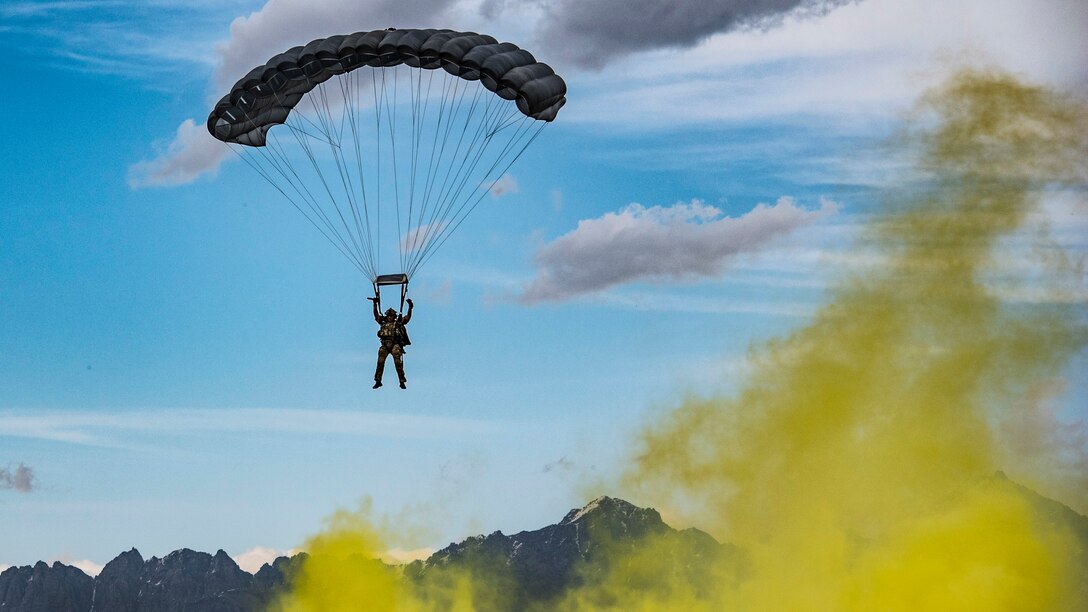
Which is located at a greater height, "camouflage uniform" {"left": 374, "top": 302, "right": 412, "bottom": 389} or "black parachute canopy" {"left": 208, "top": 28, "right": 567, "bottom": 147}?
"black parachute canopy" {"left": 208, "top": 28, "right": 567, "bottom": 147}

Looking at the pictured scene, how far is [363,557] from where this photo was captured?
490ft

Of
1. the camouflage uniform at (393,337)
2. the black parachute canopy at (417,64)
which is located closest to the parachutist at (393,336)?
the camouflage uniform at (393,337)

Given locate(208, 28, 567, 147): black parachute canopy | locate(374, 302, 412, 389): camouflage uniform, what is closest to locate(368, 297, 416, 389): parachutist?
locate(374, 302, 412, 389): camouflage uniform

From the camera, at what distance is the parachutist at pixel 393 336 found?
4019 cm

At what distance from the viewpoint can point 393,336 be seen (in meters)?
40.2

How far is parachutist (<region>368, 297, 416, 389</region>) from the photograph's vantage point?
4019 cm

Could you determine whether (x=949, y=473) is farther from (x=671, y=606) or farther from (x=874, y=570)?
(x=671, y=606)

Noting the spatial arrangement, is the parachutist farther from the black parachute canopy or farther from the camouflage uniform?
the black parachute canopy

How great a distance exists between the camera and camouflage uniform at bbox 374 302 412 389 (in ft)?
132

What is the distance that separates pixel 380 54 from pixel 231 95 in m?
6.12

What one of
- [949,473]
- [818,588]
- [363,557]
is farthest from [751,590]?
[363,557]

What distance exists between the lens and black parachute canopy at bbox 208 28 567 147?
40031 mm

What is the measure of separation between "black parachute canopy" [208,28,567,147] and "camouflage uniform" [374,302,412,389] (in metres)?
8.08

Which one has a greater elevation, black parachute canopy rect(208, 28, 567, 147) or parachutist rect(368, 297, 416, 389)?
black parachute canopy rect(208, 28, 567, 147)
